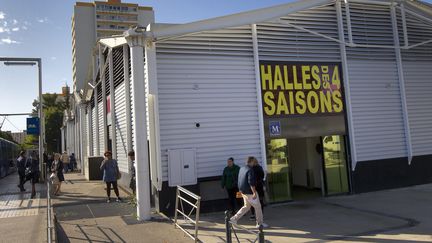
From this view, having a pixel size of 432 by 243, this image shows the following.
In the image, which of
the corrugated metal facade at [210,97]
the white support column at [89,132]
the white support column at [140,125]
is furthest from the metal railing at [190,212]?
the white support column at [89,132]

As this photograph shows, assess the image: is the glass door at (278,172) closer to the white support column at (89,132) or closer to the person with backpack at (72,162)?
the white support column at (89,132)

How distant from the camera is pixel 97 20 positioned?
326 feet

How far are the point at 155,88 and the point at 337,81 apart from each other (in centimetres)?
623

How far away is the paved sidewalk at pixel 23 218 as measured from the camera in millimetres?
8873

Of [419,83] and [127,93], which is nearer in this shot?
[127,93]

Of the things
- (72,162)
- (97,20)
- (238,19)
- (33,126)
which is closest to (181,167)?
(238,19)

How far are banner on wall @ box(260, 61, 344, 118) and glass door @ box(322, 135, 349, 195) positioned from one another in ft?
3.29

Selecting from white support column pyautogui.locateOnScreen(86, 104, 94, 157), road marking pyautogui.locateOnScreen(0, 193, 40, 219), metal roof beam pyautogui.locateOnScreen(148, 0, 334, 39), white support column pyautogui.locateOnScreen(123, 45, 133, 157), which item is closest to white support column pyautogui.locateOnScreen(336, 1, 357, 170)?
metal roof beam pyautogui.locateOnScreen(148, 0, 334, 39)

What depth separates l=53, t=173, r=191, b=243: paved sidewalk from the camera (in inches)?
332

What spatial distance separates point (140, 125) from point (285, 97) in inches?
188

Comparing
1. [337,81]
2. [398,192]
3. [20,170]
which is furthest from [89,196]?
[398,192]

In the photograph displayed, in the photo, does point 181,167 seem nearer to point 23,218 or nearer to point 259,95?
point 259,95

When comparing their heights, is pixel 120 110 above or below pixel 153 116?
above

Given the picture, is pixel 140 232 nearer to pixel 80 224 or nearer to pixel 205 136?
pixel 80 224
